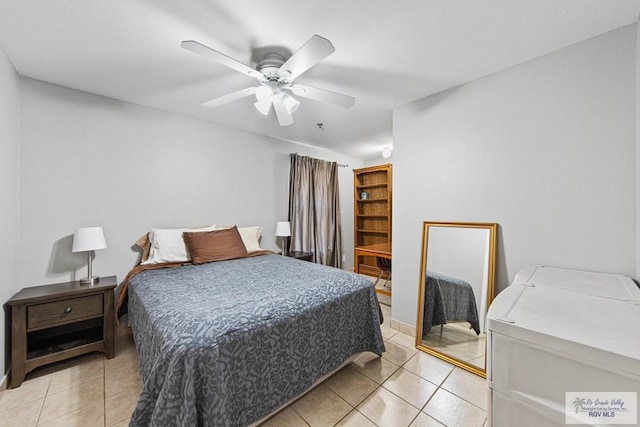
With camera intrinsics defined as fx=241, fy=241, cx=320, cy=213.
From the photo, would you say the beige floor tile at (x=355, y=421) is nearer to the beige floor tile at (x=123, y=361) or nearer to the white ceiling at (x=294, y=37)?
the beige floor tile at (x=123, y=361)

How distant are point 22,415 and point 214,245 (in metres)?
1.63

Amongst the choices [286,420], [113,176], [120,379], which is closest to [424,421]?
[286,420]

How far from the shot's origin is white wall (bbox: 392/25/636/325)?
4.91 feet

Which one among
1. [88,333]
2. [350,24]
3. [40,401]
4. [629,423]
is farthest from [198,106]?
[629,423]

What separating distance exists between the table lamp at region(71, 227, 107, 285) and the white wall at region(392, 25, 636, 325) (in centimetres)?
300

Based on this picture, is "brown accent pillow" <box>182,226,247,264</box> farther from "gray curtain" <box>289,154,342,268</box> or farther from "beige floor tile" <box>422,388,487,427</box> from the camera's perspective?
"beige floor tile" <box>422,388,487,427</box>

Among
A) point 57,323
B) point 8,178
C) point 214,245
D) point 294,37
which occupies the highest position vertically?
point 294,37

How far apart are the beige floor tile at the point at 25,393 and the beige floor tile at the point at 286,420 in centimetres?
159

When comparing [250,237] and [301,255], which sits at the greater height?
[250,237]

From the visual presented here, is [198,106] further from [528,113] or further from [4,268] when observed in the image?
[528,113]

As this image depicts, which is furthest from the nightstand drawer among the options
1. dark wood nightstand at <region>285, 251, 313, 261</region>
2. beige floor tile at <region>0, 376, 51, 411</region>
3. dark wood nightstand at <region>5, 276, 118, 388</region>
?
dark wood nightstand at <region>285, 251, 313, 261</region>

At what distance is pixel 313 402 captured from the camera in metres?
1.63

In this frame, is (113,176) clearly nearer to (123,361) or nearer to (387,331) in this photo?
(123,361)

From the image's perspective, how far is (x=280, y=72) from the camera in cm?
166
